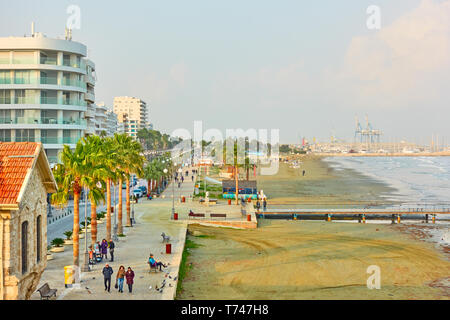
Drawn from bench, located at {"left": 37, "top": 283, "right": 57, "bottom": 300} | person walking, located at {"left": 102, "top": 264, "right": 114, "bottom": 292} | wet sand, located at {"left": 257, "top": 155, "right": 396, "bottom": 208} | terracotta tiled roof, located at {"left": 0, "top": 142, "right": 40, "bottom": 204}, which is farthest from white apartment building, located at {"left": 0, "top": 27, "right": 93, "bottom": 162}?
terracotta tiled roof, located at {"left": 0, "top": 142, "right": 40, "bottom": 204}

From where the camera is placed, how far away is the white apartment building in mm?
58000

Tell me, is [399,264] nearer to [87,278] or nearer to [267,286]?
[267,286]

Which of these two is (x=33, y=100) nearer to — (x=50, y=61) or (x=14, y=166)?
(x=50, y=61)

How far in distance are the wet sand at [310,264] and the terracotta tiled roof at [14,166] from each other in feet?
38.9

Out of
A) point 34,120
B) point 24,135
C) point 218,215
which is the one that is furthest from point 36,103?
point 218,215

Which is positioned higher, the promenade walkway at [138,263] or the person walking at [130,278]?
the person walking at [130,278]

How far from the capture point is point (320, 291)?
85.0 ft

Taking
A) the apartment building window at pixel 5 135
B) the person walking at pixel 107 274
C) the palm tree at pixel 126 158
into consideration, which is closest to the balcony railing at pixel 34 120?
the apartment building window at pixel 5 135

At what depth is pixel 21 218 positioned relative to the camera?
1556cm

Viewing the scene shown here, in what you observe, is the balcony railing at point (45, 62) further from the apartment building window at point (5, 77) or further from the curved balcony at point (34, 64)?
the apartment building window at point (5, 77)

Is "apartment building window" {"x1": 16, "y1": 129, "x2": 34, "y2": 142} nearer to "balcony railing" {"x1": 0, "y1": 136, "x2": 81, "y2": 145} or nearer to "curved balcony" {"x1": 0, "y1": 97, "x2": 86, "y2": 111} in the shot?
"balcony railing" {"x1": 0, "y1": 136, "x2": 81, "y2": 145}

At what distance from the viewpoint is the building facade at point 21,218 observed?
1473 centimetres

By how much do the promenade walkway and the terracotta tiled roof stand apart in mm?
8286
